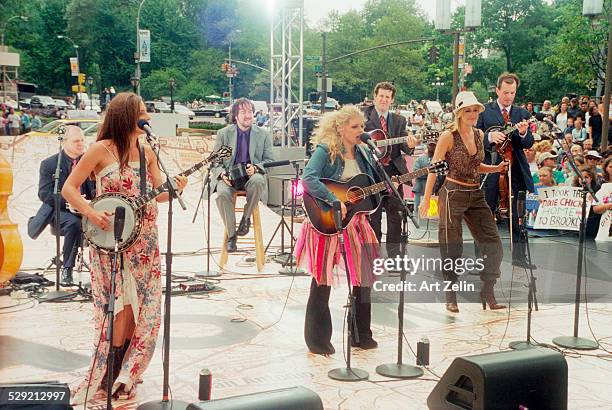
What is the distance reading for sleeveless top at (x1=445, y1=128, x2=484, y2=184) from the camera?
18.4ft

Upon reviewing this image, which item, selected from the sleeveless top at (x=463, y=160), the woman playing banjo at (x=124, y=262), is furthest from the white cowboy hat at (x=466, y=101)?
the woman playing banjo at (x=124, y=262)

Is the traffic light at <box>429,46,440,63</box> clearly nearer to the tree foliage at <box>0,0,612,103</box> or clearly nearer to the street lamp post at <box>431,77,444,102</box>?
the tree foliage at <box>0,0,612,103</box>

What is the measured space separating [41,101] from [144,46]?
0.96 metres

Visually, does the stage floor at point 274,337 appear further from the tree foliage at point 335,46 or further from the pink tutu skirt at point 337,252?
the tree foliage at point 335,46

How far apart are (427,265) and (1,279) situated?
390 centimetres

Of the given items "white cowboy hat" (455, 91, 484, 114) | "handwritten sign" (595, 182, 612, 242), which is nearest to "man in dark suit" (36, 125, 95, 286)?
"white cowboy hat" (455, 91, 484, 114)

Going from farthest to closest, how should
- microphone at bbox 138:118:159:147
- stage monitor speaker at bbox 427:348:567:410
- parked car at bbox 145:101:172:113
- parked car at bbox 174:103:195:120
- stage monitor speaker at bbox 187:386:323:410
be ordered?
1. parked car at bbox 174:103:195:120
2. parked car at bbox 145:101:172:113
3. microphone at bbox 138:118:159:147
4. stage monitor speaker at bbox 427:348:567:410
5. stage monitor speaker at bbox 187:386:323:410

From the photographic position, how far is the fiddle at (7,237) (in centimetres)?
448

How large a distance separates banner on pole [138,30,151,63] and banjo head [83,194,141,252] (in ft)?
8.04

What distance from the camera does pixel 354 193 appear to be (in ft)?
15.2

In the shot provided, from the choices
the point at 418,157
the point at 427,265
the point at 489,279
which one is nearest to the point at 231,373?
the point at 489,279

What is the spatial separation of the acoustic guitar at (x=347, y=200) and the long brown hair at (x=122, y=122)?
1309mm

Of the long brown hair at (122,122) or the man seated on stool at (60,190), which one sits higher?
the long brown hair at (122,122)

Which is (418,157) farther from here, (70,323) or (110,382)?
(110,382)
